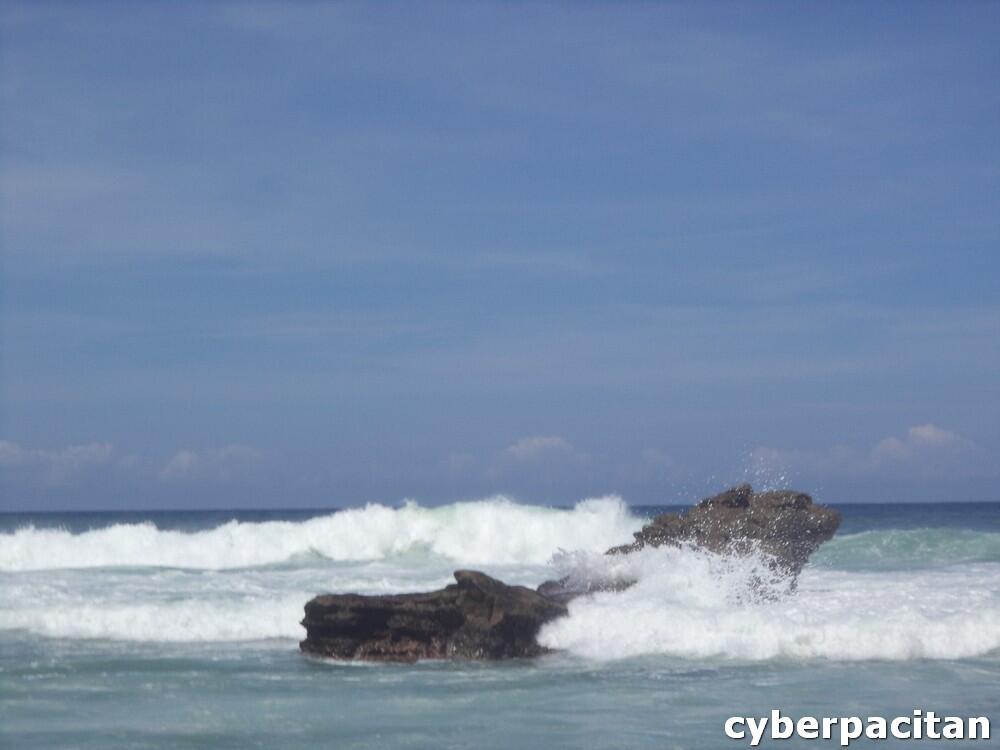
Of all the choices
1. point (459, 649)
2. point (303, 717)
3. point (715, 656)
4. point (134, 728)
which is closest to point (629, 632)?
point (715, 656)

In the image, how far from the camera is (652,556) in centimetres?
1812

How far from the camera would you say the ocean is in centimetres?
1113

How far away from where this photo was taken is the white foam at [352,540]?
3597cm

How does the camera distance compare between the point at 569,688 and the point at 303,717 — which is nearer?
the point at 303,717

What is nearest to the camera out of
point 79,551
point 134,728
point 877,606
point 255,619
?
point 134,728

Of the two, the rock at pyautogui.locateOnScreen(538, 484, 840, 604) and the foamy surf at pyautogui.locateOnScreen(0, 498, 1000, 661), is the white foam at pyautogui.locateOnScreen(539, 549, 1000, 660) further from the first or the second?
the rock at pyautogui.locateOnScreen(538, 484, 840, 604)

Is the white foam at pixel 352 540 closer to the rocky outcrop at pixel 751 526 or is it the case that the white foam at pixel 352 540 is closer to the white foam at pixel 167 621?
the rocky outcrop at pixel 751 526

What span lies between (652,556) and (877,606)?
10.3 feet

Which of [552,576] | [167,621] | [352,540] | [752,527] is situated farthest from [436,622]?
[352,540]

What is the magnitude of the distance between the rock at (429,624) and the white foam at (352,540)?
20054 millimetres

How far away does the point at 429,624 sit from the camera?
1478 cm

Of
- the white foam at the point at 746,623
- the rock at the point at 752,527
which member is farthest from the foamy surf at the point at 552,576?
the rock at the point at 752,527

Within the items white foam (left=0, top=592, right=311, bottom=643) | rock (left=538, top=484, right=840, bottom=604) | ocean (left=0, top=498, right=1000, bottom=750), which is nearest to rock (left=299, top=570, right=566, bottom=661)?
ocean (left=0, top=498, right=1000, bottom=750)

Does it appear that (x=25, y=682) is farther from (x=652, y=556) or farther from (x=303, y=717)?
(x=652, y=556)
